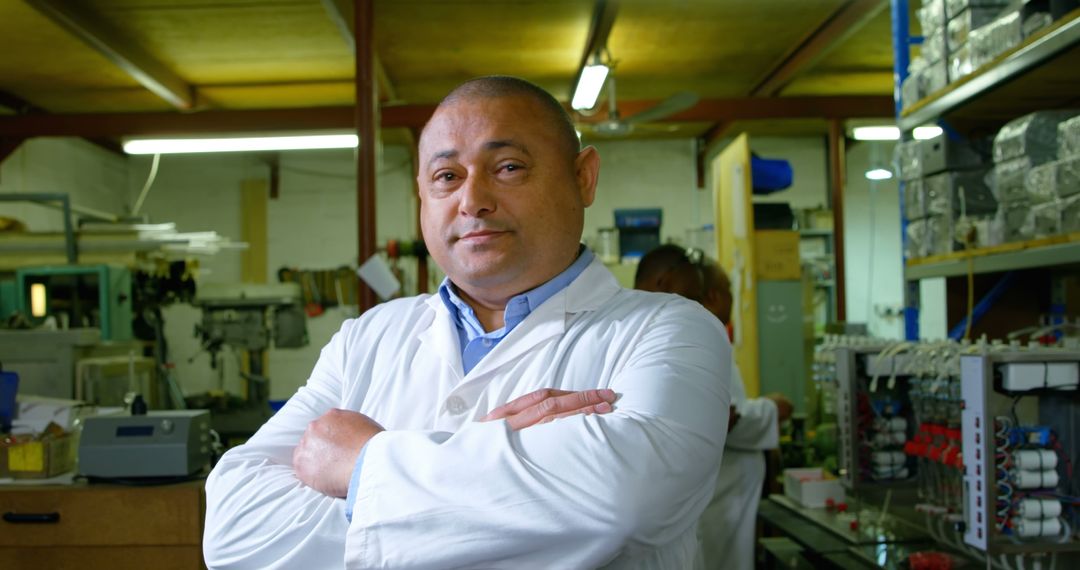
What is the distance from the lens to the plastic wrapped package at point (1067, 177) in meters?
→ 1.94

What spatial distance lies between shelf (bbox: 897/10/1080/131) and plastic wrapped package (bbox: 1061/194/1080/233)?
33 cm

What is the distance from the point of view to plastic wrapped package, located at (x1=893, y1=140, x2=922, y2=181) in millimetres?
2668

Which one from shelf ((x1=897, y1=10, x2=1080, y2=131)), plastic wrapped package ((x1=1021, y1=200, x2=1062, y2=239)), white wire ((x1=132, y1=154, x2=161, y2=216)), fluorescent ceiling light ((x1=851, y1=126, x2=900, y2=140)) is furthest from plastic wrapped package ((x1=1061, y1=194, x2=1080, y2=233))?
white wire ((x1=132, y1=154, x2=161, y2=216))

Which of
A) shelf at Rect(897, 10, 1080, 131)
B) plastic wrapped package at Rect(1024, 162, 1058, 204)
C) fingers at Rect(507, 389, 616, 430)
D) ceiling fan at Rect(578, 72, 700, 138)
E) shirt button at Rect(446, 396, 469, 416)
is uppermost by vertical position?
ceiling fan at Rect(578, 72, 700, 138)

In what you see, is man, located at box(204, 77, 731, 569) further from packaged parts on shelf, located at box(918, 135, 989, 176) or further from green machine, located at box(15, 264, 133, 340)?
green machine, located at box(15, 264, 133, 340)

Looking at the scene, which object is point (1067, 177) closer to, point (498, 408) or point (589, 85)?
point (498, 408)

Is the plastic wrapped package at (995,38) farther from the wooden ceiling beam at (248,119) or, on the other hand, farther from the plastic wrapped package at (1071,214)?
the wooden ceiling beam at (248,119)

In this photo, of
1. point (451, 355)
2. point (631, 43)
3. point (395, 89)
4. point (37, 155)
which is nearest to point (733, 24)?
point (631, 43)

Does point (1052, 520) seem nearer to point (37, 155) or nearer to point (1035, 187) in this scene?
point (1035, 187)

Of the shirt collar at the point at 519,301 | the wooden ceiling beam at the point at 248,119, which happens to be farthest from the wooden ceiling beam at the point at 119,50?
the shirt collar at the point at 519,301

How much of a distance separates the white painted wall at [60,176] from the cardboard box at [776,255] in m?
6.03

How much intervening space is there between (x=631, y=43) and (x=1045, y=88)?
4.76 meters

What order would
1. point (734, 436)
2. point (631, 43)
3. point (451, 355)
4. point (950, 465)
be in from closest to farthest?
point (451, 355), point (950, 465), point (734, 436), point (631, 43)

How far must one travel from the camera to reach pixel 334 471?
3.35 ft
